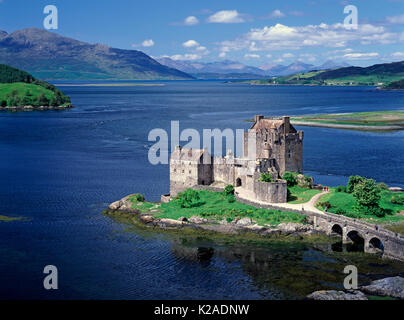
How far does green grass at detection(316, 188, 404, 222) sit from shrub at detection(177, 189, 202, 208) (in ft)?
55.5

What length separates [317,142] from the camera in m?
142

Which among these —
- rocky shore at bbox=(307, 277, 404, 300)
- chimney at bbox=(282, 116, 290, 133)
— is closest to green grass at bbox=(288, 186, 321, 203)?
chimney at bbox=(282, 116, 290, 133)

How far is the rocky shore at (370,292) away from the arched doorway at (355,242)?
12.1m

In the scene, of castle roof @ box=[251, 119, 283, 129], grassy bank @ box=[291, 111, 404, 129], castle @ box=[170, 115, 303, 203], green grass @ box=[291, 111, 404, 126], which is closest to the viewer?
castle @ box=[170, 115, 303, 203]

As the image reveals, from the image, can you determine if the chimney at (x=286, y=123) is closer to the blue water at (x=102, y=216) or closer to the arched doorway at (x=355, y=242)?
the blue water at (x=102, y=216)

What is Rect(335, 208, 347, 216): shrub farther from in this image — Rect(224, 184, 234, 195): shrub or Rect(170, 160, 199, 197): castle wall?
Rect(170, 160, 199, 197): castle wall

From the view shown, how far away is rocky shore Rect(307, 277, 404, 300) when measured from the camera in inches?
1900

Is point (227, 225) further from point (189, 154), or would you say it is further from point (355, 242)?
point (189, 154)

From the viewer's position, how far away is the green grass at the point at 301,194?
74.8 meters

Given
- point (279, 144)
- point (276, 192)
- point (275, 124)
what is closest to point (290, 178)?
point (279, 144)

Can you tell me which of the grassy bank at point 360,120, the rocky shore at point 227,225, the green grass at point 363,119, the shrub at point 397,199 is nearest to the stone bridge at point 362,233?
the rocky shore at point 227,225
